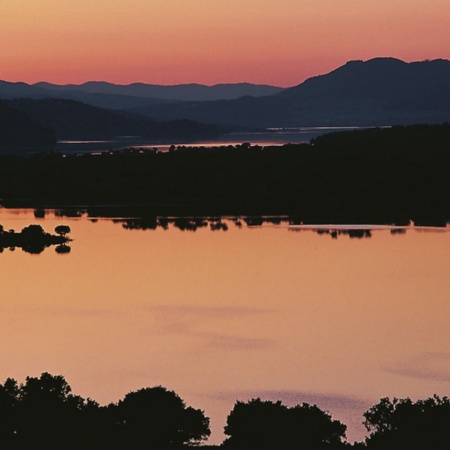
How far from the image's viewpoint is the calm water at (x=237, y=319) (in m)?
31.1

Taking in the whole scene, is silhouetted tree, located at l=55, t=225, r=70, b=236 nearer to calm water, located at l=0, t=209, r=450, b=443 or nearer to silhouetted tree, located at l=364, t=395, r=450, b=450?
calm water, located at l=0, t=209, r=450, b=443

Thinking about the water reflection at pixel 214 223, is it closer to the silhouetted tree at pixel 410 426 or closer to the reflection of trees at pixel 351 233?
the reflection of trees at pixel 351 233

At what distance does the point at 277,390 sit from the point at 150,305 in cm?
1195

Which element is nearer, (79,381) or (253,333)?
(79,381)

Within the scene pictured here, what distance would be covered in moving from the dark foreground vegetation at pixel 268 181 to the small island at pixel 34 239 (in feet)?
49.0

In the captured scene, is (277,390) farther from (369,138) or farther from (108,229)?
(369,138)

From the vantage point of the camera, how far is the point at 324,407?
94.8 ft

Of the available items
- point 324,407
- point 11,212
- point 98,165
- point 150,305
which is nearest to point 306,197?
point 11,212

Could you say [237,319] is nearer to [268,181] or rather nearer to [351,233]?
[351,233]

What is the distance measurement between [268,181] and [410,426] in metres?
76.4

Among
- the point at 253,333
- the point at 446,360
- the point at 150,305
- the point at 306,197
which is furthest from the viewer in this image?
the point at 306,197

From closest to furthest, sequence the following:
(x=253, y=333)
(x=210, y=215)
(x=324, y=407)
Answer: (x=324, y=407) → (x=253, y=333) → (x=210, y=215)

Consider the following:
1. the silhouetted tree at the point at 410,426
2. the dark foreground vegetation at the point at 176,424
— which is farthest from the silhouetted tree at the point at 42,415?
the silhouetted tree at the point at 410,426

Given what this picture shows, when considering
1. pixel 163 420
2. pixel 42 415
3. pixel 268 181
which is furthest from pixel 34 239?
pixel 268 181
